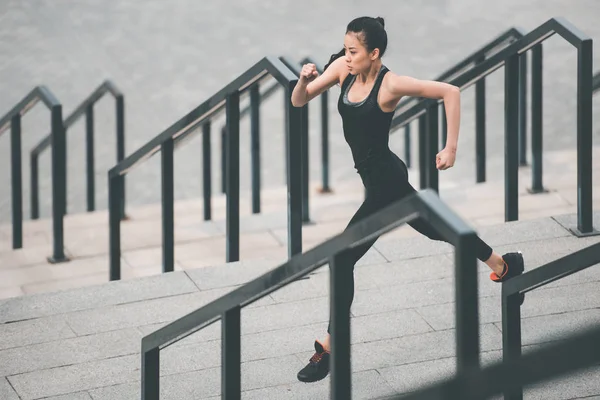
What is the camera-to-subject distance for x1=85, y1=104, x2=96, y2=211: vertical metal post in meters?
9.80

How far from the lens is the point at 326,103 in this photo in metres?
9.26

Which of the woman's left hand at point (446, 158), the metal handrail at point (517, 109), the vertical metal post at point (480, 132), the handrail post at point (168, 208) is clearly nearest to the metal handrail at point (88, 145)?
the handrail post at point (168, 208)

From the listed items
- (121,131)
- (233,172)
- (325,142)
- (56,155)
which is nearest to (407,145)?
(325,142)

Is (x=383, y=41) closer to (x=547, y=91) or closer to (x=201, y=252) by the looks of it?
(x=201, y=252)

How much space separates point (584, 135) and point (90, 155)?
4430 mm

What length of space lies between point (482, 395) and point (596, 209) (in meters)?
5.43

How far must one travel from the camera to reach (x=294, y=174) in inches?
256

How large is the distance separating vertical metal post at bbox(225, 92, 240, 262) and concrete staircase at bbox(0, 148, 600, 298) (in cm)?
54

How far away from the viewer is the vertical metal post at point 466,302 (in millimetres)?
3242

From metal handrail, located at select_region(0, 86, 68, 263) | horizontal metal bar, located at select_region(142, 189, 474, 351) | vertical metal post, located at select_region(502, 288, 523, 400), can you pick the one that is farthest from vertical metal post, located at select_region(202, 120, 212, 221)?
vertical metal post, located at select_region(502, 288, 523, 400)

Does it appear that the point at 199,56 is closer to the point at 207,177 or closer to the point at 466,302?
the point at 207,177

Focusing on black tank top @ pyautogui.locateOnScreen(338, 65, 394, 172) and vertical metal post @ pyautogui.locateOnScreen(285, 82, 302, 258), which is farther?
vertical metal post @ pyautogui.locateOnScreen(285, 82, 302, 258)

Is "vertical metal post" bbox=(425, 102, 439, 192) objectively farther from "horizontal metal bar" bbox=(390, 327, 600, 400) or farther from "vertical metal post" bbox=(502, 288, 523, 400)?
"horizontal metal bar" bbox=(390, 327, 600, 400)

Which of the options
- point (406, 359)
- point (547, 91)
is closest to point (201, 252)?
point (406, 359)
